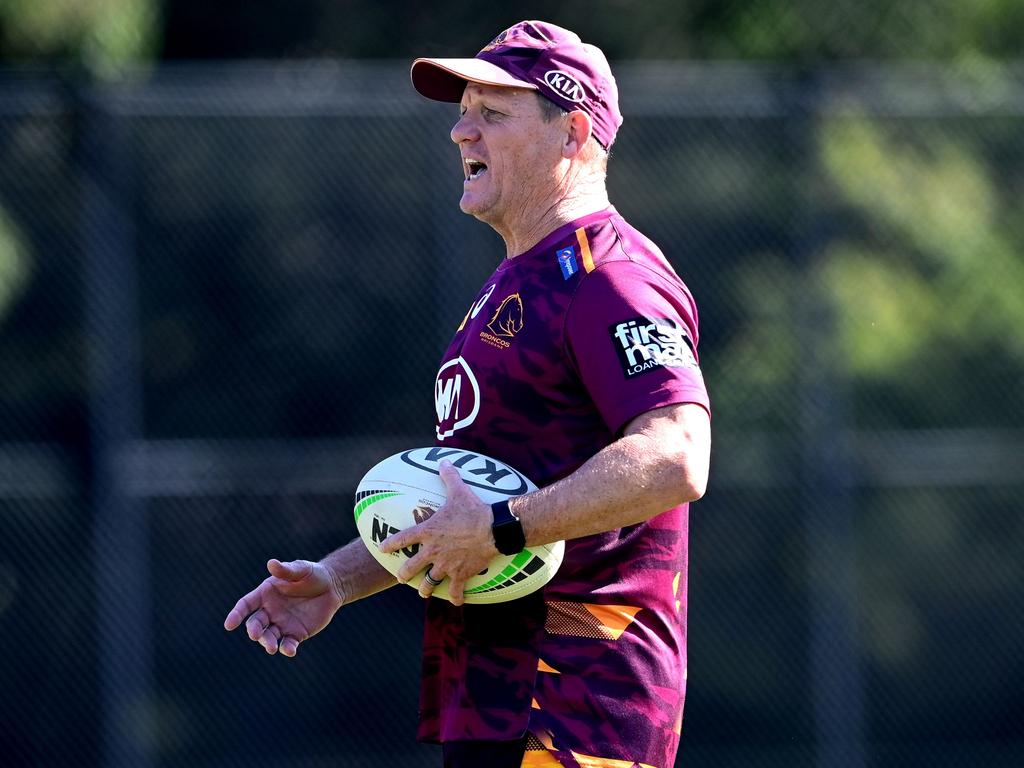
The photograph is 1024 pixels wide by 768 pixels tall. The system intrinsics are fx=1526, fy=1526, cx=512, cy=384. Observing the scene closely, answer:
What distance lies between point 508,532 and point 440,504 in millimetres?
210

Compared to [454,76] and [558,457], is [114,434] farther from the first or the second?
[558,457]

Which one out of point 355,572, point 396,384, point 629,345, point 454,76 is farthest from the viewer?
point 396,384

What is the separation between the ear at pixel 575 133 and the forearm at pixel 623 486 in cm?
78

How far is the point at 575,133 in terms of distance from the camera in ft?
11.3

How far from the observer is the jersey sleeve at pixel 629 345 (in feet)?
9.71

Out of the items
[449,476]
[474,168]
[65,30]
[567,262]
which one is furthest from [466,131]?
[65,30]

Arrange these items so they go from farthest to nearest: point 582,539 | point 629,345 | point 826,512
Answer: point 826,512 → point 582,539 → point 629,345

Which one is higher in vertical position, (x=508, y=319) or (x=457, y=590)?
(x=508, y=319)

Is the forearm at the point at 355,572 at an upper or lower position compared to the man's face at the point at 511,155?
lower

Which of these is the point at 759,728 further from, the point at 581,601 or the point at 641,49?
the point at 581,601

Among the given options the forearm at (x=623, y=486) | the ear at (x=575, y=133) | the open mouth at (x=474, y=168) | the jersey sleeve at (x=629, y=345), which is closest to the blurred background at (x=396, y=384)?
the open mouth at (x=474, y=168)

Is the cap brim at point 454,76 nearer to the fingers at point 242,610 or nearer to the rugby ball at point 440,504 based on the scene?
the rugby ball at point 440,504

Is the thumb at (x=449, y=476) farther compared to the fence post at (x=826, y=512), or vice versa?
the fence post at (x=826, y=512)

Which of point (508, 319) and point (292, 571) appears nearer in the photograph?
point (508, 319)
